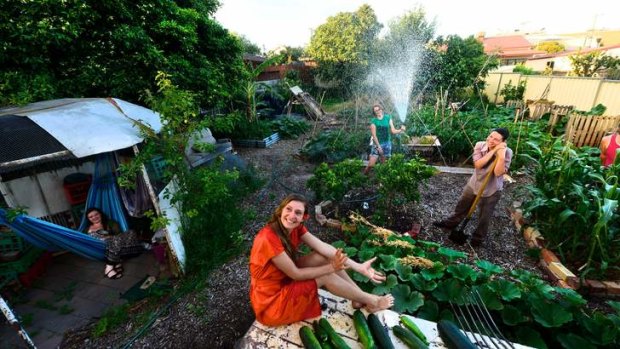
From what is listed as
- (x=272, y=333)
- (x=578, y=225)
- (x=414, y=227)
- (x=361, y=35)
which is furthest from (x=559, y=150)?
(x=361, y=35)

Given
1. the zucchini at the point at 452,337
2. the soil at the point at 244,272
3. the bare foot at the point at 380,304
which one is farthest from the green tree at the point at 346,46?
the zucchini at the point at 452,337

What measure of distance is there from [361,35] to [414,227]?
48.7ft

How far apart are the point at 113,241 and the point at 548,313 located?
179 inches

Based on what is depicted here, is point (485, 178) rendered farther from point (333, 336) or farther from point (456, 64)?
point (456, 64)

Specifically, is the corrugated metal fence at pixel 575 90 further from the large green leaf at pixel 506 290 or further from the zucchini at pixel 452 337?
the zucchini at pixel 452 337

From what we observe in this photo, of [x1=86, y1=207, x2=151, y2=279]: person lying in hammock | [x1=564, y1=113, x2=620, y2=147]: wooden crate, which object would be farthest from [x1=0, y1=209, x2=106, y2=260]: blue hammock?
[x1=564, y1=113, x2=620, y2=147]: wooden crate

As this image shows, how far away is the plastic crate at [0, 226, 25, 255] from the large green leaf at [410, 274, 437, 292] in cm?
471

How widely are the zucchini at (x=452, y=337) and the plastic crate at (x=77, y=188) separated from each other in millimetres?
4976

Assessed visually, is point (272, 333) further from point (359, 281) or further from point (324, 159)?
point (324, 159)

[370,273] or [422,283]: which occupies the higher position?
[370,273]

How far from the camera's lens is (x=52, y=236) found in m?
2.92

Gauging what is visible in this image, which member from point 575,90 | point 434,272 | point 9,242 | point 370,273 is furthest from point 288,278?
point 575,90

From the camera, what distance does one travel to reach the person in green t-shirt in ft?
17.1

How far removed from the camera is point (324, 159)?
7070 mm
